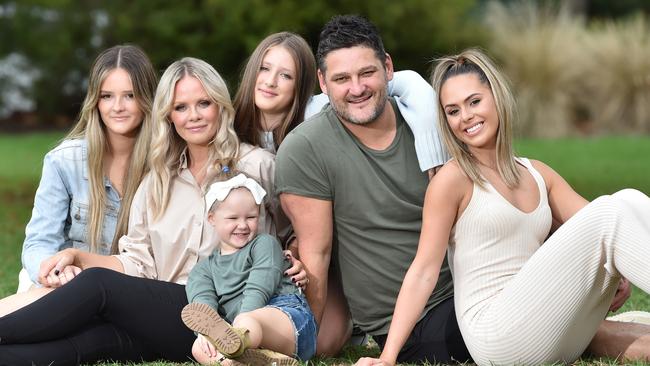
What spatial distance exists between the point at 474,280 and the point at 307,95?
1.53 m

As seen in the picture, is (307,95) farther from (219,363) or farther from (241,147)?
(219,363)

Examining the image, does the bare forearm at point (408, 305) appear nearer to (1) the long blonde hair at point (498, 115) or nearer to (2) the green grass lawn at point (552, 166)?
(1) the long blonde hair at point (498, 115)

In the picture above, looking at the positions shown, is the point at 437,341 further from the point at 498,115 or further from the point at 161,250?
the point at 161,250

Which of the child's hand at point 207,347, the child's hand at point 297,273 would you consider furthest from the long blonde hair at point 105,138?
the child's hand at point 207,347

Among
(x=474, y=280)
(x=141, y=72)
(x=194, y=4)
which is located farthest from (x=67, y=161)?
(x=194, y=4)

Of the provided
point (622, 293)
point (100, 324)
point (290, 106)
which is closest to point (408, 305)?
point (622, 293)

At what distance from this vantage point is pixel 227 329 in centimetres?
414

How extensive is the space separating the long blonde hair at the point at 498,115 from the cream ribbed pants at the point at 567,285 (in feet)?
1.41

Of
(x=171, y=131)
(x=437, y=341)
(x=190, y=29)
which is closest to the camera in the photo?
(x=437, y=341)

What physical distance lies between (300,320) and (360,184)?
66cm

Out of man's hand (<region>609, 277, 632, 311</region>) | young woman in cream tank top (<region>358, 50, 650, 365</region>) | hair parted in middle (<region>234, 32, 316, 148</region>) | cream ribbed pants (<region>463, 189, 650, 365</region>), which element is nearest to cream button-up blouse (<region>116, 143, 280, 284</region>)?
hair parted in middle (<region>234, 32, 316, 148</region>)

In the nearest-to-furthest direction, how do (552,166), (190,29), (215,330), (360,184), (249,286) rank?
(215,330) < (249,286) < (360,184) < (552,166) < (190,29)

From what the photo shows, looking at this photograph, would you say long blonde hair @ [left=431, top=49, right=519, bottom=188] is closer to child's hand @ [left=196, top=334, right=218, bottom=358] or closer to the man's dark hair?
the man's dark hair

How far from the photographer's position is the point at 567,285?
4.19 meters
